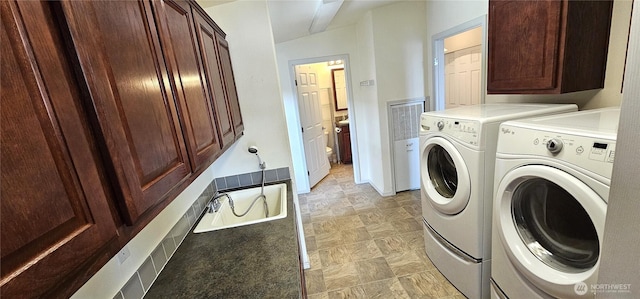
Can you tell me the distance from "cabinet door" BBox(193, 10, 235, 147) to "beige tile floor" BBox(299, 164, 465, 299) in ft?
4.45

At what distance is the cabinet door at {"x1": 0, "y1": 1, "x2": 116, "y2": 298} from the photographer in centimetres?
37

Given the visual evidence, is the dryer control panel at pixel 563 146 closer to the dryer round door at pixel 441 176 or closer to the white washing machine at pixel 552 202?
the white washing machine at pixel 552 202

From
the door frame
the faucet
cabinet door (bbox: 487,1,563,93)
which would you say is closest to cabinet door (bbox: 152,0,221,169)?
the faucet

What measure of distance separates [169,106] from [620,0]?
7.24 feet

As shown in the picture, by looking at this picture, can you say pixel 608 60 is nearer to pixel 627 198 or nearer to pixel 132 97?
pixel 627 198

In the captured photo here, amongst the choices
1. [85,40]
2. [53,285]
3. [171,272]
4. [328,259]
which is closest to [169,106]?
[85,40]

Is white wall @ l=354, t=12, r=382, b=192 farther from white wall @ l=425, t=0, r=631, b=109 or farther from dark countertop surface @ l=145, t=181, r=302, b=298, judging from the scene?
dark countertop surface @ l=145, t=181, r=302, b=298

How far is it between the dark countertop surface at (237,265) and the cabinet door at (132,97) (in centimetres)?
47

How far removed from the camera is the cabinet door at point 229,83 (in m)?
1.61

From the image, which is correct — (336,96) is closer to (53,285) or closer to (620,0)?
(620,0)

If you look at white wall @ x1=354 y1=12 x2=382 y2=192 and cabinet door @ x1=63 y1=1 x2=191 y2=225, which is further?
white wall @ x1=354 y1=12 x2=382 y2=192

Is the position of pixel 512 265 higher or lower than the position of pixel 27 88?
lower

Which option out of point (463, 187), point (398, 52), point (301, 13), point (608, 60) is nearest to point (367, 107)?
point (398, 52)

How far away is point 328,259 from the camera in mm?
2281
